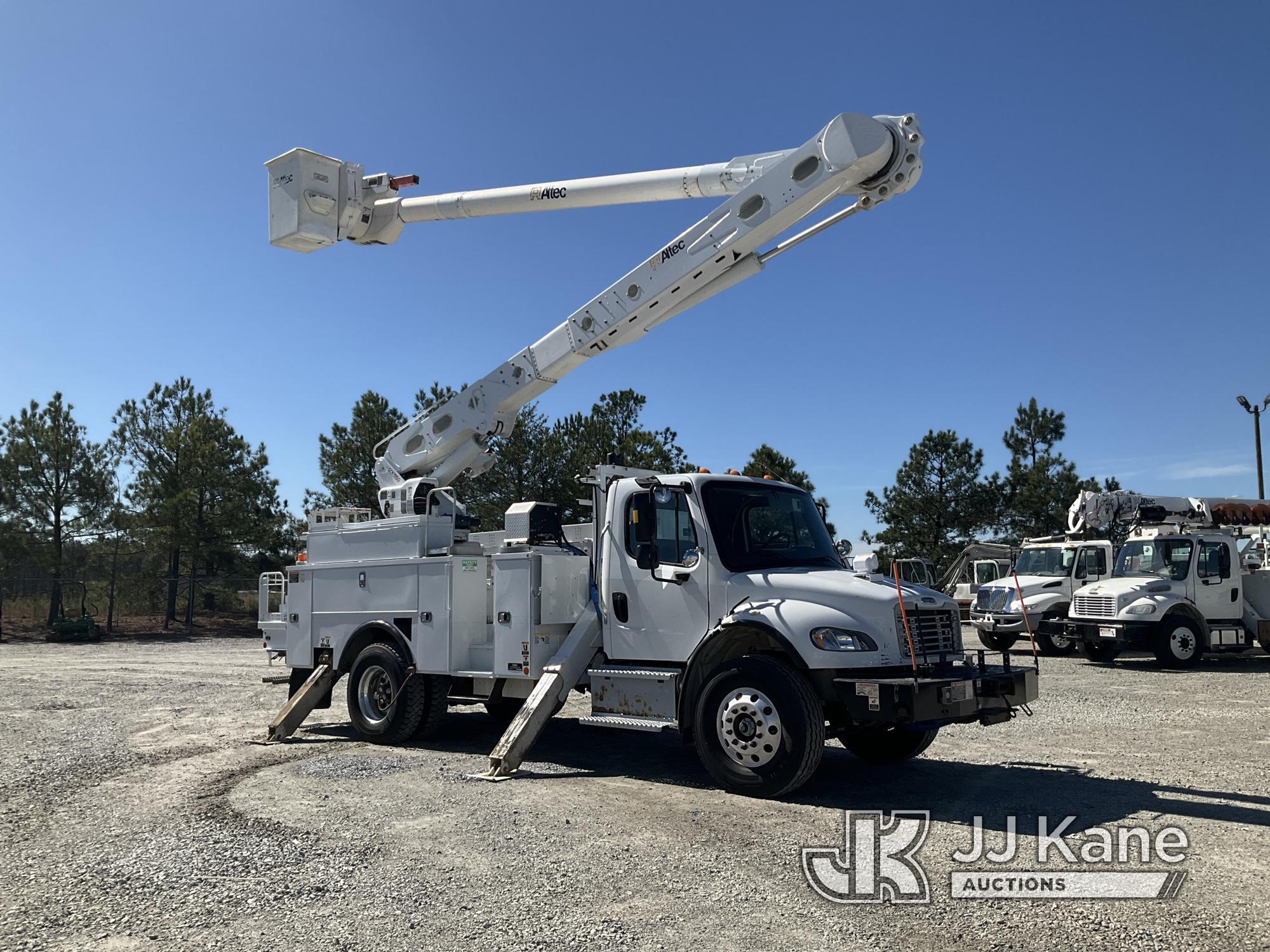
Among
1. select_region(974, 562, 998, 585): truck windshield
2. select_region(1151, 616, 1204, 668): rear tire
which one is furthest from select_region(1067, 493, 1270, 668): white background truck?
select_region(974, 562, 998, 585): truck windshield

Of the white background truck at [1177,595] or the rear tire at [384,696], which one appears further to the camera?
the white background truck at [1177,595]

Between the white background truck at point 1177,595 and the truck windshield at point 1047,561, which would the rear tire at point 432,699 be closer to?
the white background truck at point 1177,595

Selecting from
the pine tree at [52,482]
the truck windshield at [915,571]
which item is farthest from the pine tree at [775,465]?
the pine tree at [52,482]

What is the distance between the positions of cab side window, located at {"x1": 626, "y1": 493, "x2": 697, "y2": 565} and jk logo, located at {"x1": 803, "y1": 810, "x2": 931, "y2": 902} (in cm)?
255

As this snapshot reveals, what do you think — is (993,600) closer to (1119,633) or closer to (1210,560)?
(1119,633)

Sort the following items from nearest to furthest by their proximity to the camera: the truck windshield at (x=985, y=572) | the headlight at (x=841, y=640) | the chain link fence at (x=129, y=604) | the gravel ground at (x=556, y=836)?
the gravel ground at (x=556, y=836) < the headlight at (x=841, y=640) < the truck windshield at (x=985, y=572) < the chain link fence at (x=129, y=604)

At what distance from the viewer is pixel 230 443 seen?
33.0 m

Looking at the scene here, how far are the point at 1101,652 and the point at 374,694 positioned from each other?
14.0 meters

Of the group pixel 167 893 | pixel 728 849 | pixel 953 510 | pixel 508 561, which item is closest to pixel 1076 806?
pixel 728 849

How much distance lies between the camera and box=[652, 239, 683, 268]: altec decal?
959cm

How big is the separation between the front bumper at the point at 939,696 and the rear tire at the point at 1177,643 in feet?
38.4

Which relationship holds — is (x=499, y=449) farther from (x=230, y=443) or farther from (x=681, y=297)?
(x=681, y=297)

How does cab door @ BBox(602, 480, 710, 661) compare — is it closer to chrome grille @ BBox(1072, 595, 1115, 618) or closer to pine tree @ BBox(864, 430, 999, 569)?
chrome grille @ BBox(1072, 595, 1115, 618)

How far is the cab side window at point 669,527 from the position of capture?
8172 mm
